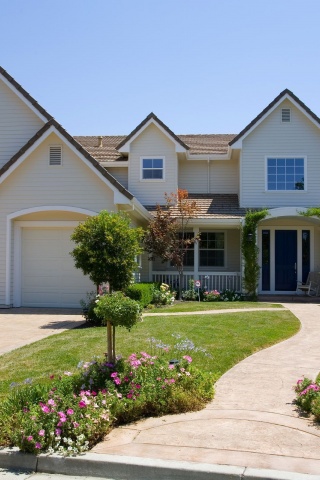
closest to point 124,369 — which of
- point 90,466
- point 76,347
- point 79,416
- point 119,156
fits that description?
point 79,416

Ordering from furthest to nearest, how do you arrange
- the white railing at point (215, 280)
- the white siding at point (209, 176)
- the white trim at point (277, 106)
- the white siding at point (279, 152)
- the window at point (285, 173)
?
1. the white siding at point (209, 176)
2. the window at point (285, 173)
3. the white siding at point (279, 152)
4. the white trim at point (277, 106)
5. the white railing at point (215, 280)

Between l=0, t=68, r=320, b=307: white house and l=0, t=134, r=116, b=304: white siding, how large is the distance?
0.03 meters

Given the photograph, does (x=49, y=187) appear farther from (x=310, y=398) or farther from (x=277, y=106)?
(x=310, y=398)

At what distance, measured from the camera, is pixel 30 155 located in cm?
1809

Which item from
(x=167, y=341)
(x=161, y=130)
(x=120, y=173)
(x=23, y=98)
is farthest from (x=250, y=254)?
(x=167, y=341)

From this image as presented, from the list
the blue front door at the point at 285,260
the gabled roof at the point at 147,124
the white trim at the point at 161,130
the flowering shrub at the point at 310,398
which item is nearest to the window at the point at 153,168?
the white trim at the point at 161,130

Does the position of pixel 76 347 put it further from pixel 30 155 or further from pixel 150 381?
pixel 30 155

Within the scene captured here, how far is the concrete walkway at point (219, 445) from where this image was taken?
5254mm

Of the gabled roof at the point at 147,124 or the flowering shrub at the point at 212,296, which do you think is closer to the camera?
the flowering shrub at the point at 212,296

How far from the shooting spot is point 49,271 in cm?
1859

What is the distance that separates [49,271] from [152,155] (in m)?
7.19

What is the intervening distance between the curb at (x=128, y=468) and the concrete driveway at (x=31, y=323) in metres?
5.03

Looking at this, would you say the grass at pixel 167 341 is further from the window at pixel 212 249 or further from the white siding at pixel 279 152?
the window at pixel 212 249

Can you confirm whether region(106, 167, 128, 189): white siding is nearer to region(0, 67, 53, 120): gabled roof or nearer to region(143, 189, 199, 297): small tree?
region(143, 189, 199, 297): small tree
